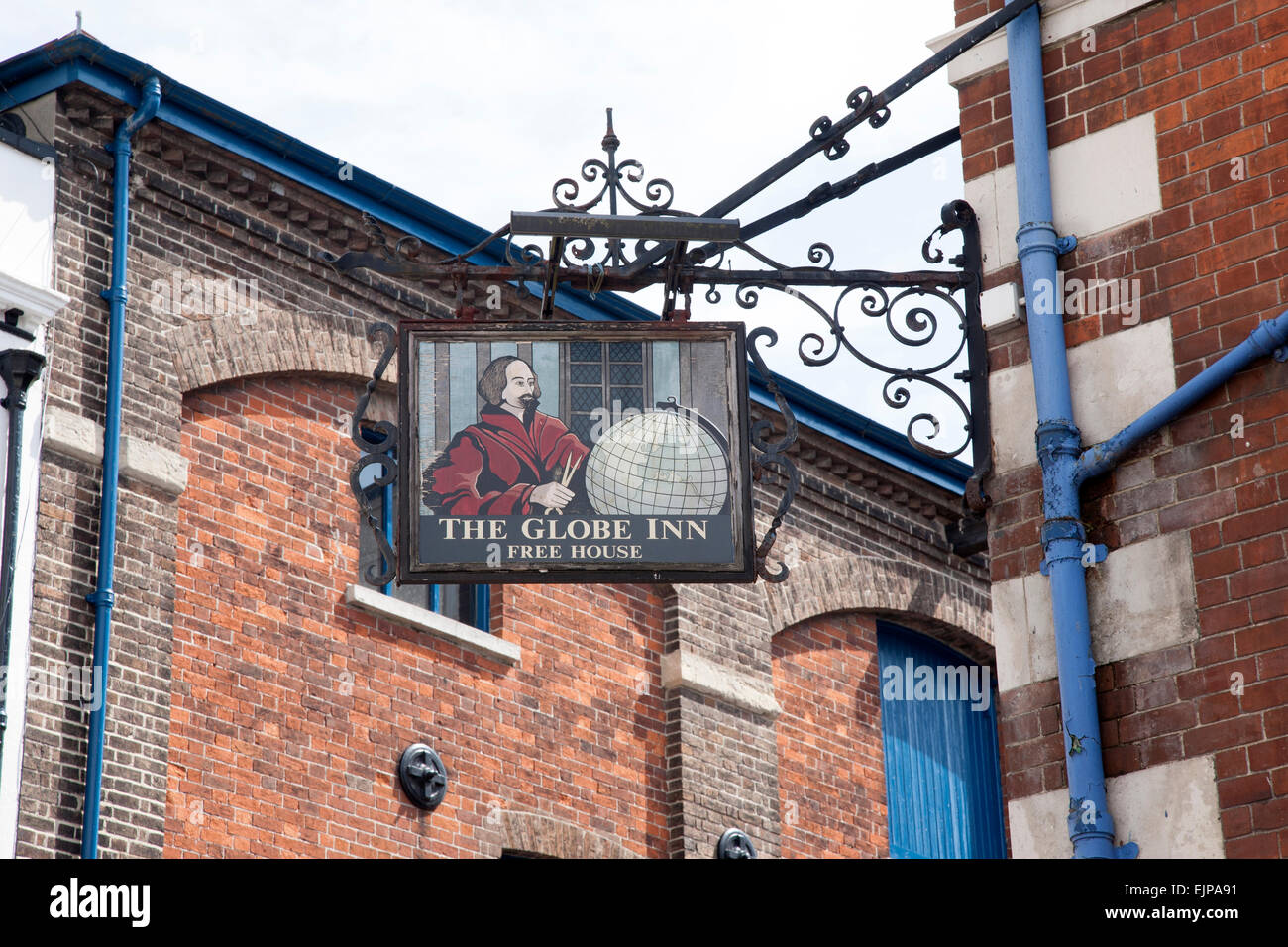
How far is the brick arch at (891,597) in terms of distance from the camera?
17719 mm

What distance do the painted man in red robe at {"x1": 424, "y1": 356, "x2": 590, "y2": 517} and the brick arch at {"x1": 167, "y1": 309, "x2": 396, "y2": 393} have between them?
5.71m

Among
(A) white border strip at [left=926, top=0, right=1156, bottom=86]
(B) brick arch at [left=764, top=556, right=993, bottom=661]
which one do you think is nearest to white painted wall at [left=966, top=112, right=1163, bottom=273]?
(A) white border strip at [left=926, top=0, right=1156, bottom=86]

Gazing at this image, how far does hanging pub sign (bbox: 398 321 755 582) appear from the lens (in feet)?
27.8

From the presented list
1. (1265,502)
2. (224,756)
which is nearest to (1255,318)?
(1265,502)

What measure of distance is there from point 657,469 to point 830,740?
371 inches

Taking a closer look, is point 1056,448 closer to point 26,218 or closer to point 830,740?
point 26,218

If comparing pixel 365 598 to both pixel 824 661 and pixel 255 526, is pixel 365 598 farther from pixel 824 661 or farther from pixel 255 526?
pixel 824 661

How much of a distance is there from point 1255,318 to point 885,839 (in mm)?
10331

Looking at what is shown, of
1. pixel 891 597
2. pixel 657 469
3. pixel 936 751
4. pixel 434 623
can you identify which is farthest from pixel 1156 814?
pixel 936 751

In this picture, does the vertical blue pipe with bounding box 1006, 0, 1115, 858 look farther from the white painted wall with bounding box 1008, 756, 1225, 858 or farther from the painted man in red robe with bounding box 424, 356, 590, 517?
the painted man in red robe with bounding box 424, 356, 590, 517

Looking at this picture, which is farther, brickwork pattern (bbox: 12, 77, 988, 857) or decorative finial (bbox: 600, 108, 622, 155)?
brickwork pattern (bbox: 12, 77, 988, 857)

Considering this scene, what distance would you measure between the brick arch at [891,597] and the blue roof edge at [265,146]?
1417 mm

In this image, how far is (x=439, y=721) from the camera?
14.9m

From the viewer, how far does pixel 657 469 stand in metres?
8.70
